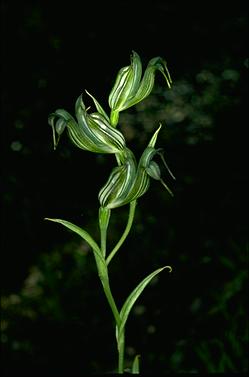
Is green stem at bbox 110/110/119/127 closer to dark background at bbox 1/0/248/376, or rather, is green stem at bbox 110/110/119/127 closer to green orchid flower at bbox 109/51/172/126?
green orchid flower at bbox 109/51/172/126

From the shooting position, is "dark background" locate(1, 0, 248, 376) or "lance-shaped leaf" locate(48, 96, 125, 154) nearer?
"lance-shaped leaf" locate(48, 96, 125, 154)

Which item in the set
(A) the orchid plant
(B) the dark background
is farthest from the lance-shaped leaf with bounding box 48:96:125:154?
(B) the dark background

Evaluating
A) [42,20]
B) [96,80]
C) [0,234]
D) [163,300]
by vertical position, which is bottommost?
[163,300]

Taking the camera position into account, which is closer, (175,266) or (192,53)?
(175,266)

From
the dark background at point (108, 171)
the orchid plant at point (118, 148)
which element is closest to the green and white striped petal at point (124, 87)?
the orchid plant at point (118, 148)

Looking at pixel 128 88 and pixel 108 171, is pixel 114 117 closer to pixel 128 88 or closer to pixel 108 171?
pixel 128 88

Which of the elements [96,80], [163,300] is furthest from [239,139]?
[163,300]

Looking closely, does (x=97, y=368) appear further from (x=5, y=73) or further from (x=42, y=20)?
(x=42, y=20)

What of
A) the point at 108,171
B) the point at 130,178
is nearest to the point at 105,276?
the point at 130,178
